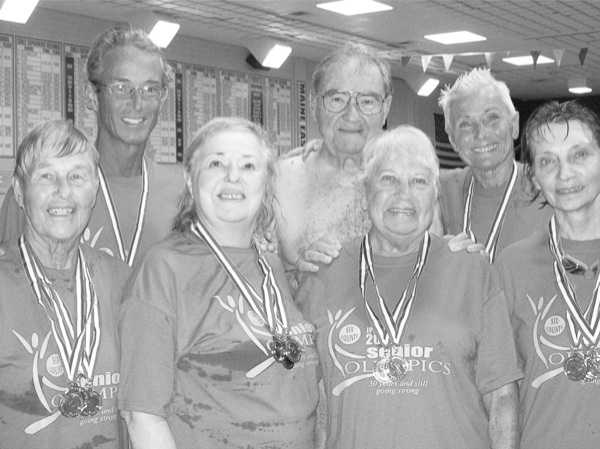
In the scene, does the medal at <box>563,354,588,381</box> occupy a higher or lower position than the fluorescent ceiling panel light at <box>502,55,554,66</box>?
lower

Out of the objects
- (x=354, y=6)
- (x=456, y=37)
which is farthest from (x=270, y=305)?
(x=456, y=37)

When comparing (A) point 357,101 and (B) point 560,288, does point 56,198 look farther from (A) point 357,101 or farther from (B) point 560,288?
(B) point 560,288

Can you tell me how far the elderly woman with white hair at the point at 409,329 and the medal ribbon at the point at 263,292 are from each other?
0.54 feet

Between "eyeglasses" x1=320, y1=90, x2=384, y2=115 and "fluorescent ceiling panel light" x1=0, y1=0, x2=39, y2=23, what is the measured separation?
3.14 m

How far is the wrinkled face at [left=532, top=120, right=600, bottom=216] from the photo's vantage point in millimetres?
2393

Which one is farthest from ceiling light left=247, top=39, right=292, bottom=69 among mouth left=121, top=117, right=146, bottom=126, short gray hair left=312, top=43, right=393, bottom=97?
mouth left=121, top=117, right=146, bottom=126

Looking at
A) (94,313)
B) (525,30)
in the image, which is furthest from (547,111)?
(525,30)

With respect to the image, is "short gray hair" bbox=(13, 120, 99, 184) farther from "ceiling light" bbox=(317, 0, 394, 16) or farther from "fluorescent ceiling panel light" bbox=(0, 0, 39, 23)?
"ceiling light" bbox=(317, 0, 394, 16)

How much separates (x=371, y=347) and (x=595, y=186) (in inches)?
34.3

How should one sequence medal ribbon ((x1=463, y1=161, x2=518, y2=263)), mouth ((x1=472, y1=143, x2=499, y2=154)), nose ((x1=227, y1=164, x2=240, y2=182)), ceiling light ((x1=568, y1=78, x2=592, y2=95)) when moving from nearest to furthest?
1. nose ((x1=227, y1=164, x2=240, y2=182))
2. medal ribbon ((x1=463, y1=161, x2=518, y2=263))
3. mouth ((x1=472, y1=143, x2=499, y2=154))
4. ceiling light ((x1=568, y1=78, x2=592, y2=95))

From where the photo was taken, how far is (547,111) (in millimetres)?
2459

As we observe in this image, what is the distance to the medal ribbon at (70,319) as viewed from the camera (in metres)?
2.11

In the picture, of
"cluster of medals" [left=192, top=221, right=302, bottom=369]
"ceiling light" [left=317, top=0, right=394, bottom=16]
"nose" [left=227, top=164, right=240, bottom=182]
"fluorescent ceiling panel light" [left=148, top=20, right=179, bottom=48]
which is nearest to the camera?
"cluster of medals" [left=192, top=221, right=302, bottom=369]

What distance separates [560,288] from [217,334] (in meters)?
1.04
